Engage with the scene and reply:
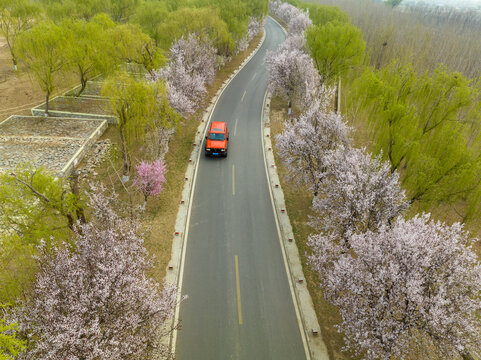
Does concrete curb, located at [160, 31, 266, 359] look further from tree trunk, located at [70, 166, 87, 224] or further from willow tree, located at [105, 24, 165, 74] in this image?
willow tree, located at [105, 24, 165, 74]

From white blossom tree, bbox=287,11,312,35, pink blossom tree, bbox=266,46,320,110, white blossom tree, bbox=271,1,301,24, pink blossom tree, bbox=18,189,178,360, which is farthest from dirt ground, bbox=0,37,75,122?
white blossom tree, bbox=271,1,301,24

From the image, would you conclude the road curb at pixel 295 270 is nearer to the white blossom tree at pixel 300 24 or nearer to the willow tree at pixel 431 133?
the willow tree at pixel 431 133

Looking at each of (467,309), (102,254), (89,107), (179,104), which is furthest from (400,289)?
(89,107)

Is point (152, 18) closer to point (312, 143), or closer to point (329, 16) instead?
point (329, 16)

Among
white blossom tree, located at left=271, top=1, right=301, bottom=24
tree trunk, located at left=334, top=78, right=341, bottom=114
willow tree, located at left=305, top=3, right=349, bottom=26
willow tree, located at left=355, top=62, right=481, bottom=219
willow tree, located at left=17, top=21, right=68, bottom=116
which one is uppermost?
white blossom tree, located at left=271, top=1, right=301, bottom=24

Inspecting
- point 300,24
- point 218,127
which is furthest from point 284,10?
point 218,127

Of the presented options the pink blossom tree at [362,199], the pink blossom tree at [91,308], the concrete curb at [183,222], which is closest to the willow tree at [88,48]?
the concrete curb at [183,222]
